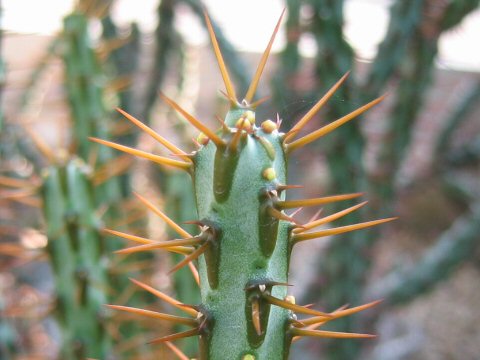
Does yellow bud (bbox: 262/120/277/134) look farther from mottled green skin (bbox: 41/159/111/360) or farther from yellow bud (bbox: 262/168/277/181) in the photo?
mottled green skin (bbox: 41/159/111/360)

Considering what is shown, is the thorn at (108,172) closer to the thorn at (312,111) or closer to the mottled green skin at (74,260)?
the mottled green skin at (74,260)

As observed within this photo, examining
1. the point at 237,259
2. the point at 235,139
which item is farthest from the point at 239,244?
the point at 235,139

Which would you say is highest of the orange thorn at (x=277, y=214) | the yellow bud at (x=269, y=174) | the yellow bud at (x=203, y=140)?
the yellow bud at (x=203, y=140)

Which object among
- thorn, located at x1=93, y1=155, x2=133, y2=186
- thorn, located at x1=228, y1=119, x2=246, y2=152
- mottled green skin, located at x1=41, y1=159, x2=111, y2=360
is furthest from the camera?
thorn, located at x1=93, y1=155, x2=133, y2=186

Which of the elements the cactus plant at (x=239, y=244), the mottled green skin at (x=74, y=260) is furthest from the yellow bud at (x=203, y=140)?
the mottled green skin at (x=74, y=260)

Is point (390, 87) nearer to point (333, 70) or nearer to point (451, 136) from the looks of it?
point (333, 70)

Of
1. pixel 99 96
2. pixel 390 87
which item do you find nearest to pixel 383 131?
pixel 390 87

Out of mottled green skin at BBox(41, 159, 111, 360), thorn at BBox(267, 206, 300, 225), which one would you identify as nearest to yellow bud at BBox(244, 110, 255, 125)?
thorn at BBox(267, 206, 300, 225)
